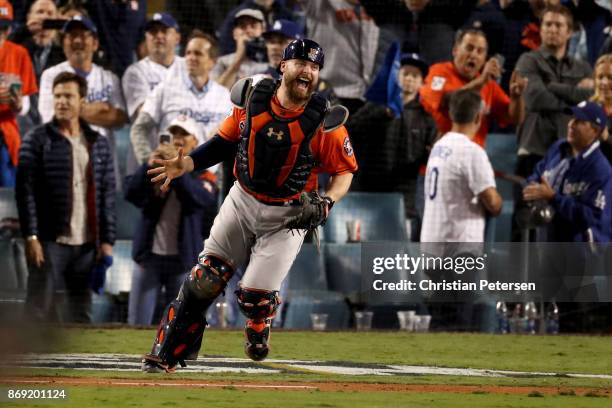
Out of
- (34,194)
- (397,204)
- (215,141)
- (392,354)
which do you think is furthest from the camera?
(397,204)

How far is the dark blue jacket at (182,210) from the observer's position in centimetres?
1118

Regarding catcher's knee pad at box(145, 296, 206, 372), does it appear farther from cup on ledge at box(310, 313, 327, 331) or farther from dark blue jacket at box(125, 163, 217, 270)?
cup on ledge at box(310, 313, 327, 331)

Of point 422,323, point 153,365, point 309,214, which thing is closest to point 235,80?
point 422,323

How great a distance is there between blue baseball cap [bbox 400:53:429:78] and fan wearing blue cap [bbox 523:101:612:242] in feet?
5.90

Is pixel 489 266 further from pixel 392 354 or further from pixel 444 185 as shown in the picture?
pixel 392 354

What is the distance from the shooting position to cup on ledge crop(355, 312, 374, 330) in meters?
11.6

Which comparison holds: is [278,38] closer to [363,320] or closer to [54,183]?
[54,183]

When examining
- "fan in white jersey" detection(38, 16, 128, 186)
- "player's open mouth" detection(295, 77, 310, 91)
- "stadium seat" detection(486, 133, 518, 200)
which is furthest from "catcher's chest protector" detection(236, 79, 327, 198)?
"stadium seat" detection(486, 133, 518, 200)

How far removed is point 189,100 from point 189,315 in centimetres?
487

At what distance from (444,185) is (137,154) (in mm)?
3016

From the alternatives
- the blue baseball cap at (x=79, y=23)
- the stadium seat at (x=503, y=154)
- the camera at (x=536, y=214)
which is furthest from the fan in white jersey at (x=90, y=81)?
the camera at (x=536, y=214)

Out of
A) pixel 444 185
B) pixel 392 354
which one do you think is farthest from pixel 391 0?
pixel 392 354

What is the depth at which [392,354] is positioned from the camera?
968cm

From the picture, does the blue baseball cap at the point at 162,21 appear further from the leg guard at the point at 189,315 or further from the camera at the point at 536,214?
the leg guard at the point at 189,315
